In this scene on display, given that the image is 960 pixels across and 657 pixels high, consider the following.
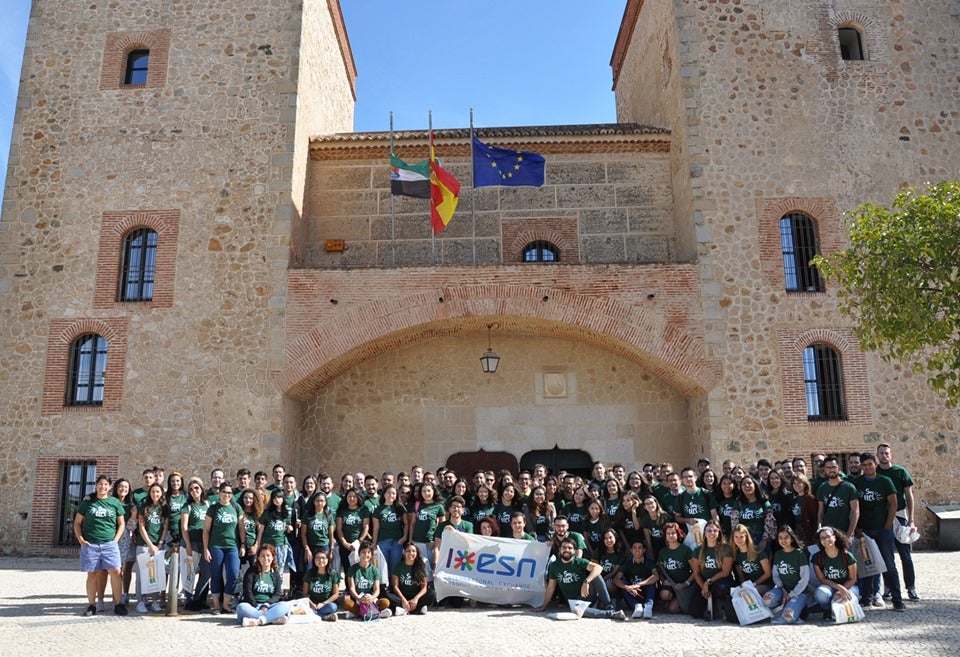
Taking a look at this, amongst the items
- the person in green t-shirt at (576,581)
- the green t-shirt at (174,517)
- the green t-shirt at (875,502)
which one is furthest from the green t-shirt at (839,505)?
the green t-shirt at (174,517)

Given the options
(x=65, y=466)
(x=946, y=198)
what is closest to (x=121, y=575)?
(x=65, y=466)

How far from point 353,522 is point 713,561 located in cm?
395

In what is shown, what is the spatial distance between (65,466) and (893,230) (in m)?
13.5

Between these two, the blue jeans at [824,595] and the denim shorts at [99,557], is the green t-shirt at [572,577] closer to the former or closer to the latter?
the blue jeans at [824,595]

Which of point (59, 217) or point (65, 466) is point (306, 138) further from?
point (65, 466)

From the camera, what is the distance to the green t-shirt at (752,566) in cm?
775

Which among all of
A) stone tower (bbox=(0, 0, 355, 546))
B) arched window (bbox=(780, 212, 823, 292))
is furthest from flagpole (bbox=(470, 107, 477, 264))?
arched window (bbox=(780, 212, 823, 292))

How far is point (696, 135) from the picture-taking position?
14.7 m

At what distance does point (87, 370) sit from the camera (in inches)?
558

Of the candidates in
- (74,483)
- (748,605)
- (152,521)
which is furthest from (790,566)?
(74,483)

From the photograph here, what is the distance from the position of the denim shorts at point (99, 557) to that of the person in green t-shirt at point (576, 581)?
15.2 feet

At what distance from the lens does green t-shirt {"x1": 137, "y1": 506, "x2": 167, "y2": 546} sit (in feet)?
28.7

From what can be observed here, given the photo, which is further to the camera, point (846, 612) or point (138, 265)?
point (138, 265)

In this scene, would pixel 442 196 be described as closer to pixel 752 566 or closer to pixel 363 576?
pixel 363 576
